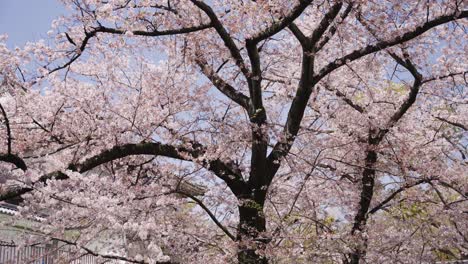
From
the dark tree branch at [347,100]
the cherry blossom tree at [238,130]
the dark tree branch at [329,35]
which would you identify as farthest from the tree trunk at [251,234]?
the dark tree branch at [347,100]

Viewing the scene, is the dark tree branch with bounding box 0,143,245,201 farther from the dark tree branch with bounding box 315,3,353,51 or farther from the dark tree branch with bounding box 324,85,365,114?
the dark tree branch with bounding box 324,85,365,114

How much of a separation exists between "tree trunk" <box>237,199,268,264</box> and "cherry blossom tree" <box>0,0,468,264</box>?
29 millimetres

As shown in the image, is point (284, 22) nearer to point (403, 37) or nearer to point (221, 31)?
point (221, 31)

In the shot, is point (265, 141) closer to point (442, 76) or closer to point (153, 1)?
point (153, 1)

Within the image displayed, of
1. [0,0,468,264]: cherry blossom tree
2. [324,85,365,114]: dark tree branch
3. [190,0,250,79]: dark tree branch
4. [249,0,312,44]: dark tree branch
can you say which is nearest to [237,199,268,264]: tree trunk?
[0,0,468,264]: cherry blossom tree

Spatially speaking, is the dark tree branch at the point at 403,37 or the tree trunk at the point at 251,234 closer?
the dark tree branch at the point at 403,37

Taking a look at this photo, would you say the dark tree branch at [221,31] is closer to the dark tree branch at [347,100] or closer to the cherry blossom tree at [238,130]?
the cherry blossom tree at [238,130]

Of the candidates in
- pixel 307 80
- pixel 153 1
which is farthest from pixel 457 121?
pixel 153 1

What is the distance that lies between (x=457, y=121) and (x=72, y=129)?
24.2ft

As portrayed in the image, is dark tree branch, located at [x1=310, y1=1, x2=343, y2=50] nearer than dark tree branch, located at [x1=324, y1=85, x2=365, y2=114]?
Yes

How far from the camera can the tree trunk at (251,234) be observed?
6.90 meters

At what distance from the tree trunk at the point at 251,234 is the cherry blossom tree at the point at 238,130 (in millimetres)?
29

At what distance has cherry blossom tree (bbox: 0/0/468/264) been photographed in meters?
Answer: 6.55

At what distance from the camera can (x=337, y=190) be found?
9852 mm
